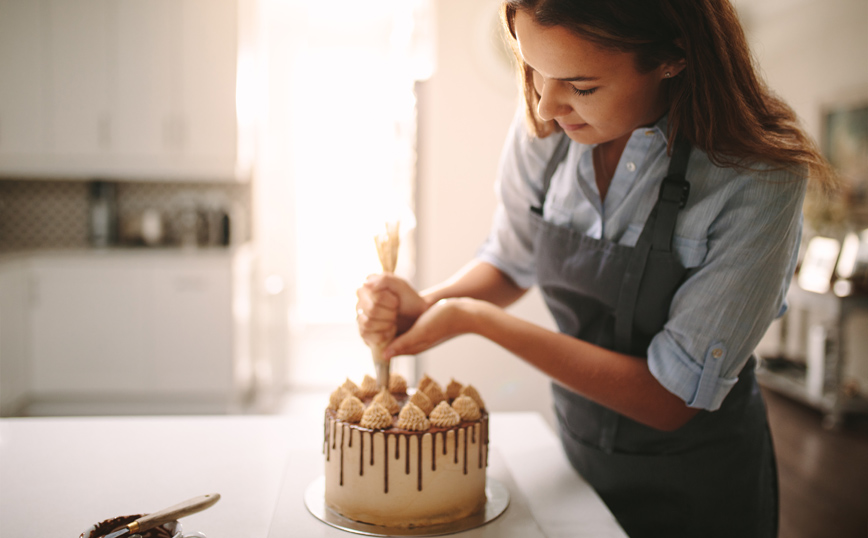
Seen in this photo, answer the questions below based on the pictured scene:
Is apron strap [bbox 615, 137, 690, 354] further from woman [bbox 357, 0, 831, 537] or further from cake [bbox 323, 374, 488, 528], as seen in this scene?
cake [bbox 323, 374, 488, 528]

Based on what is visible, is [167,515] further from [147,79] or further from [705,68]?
[147,79]

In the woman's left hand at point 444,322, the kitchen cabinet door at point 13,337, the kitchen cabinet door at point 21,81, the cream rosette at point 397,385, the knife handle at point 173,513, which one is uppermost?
the kitchen cabinet door at point 21,81

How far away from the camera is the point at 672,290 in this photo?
99cm

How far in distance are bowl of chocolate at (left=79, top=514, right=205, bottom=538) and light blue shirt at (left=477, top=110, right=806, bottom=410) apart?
2.19 feet

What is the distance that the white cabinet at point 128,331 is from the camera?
3.44m

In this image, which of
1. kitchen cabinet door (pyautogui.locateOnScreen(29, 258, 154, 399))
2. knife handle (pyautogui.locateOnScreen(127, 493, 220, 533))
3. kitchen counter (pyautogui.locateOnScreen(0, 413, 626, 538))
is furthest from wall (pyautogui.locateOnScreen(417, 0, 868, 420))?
knife handle (pyautogui.locateOnScreen(127, 493, 220, 533))

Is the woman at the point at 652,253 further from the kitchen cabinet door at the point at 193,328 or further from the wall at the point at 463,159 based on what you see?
the kitchen cabinet door at the point at 193,328

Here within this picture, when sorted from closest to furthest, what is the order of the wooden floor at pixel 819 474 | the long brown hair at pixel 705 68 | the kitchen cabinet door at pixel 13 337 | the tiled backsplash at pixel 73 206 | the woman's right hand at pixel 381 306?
the long brown hair at pixel 705 68, the woman's right hand at pixel 381 306, the wooden floor at pixel 819 474, the kitchen cabinet door at pixel 13 337, the tiled backsplash at pixel 73 206

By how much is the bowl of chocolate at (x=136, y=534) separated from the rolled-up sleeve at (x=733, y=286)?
2.21ft

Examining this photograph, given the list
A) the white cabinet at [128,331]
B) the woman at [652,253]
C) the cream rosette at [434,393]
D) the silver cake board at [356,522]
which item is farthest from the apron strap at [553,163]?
the white cabinet at [128,331]

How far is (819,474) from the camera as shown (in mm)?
2855

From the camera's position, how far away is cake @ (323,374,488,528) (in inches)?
34.4

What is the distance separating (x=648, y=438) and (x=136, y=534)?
0.78 metres

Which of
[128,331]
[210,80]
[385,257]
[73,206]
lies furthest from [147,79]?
[385,257]
